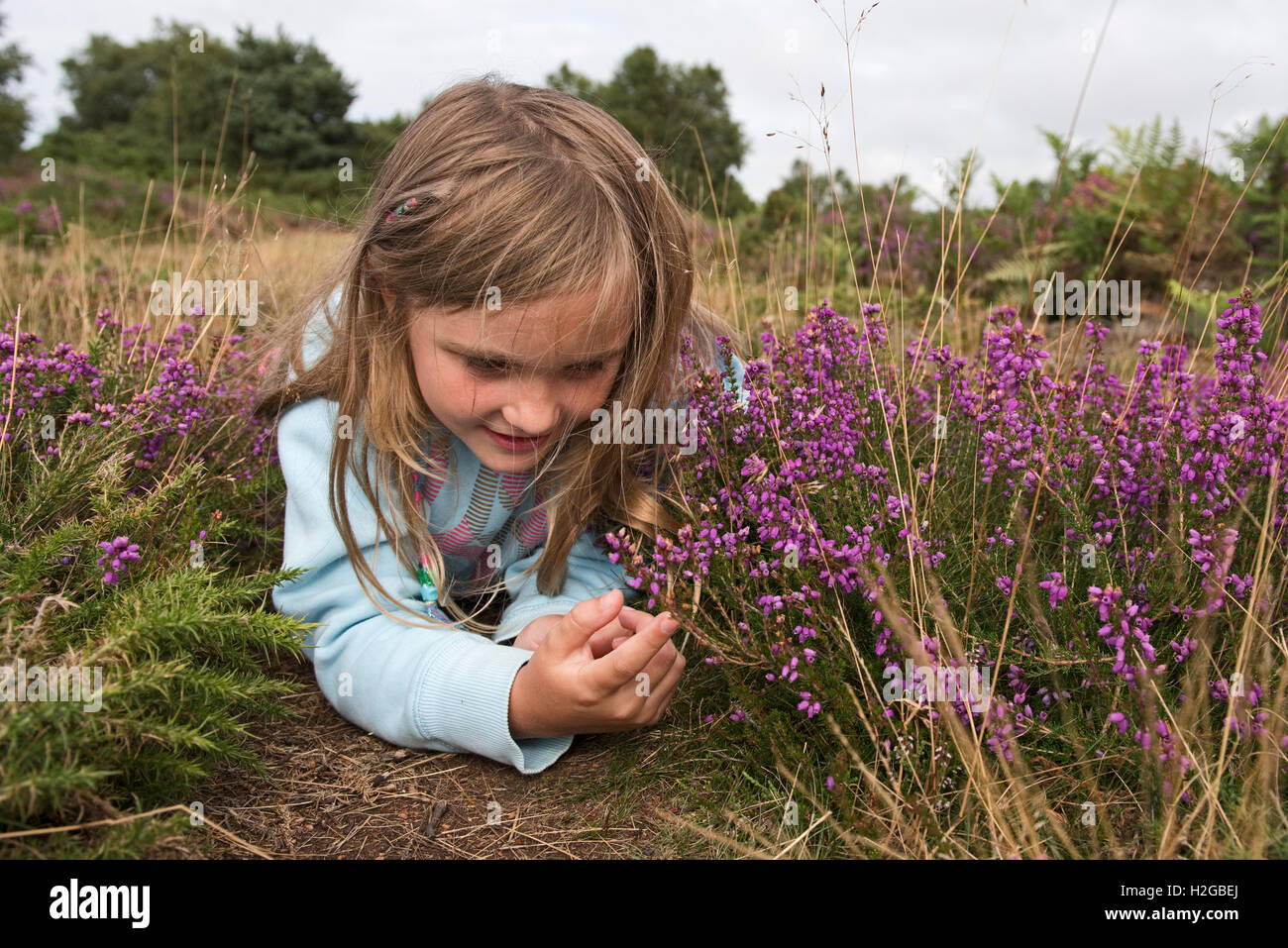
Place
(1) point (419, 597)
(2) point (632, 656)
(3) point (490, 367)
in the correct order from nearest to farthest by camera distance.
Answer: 1. (2) point (632, 656)
2. (3) point (490, 367)
3. (1) point (419, 597)

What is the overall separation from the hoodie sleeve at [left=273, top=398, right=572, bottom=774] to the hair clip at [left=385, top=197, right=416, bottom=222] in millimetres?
602

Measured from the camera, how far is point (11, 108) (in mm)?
15227

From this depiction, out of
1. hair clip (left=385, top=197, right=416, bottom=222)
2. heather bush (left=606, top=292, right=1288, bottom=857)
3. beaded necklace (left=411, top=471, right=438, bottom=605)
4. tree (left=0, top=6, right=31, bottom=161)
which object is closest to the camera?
heather bush (left=606, top=292, right=1288, bottom=857)

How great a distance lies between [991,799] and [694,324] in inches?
66.3

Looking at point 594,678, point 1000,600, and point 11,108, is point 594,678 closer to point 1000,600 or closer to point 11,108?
point 1000,600

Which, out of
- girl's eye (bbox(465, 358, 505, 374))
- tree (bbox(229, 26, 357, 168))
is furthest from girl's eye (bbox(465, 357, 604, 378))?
tree (bbox(229, 26, 357, 168))

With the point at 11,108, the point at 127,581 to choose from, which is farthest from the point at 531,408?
the point at 11,108

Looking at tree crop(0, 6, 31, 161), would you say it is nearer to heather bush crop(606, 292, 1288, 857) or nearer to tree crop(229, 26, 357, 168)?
tree crop(229, 26, 357, 168)

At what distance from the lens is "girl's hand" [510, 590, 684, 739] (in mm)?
2094

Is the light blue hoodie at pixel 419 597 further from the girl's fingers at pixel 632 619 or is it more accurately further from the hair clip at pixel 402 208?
the hair clip at pixel 402 208

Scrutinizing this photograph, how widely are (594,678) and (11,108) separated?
17710 mm

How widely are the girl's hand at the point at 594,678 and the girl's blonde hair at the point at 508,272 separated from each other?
0.47m

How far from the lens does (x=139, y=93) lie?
1436 inches

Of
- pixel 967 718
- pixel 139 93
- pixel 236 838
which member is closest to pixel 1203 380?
pixel 967 718
